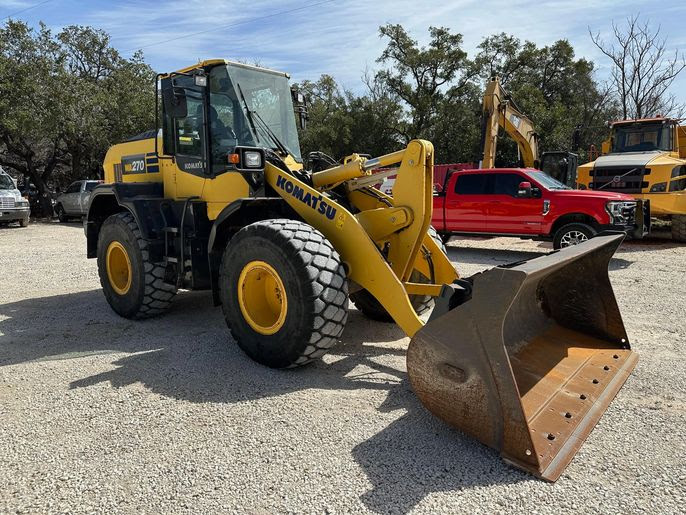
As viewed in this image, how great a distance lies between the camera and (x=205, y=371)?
4.42 m

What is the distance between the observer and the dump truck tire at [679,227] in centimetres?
1227

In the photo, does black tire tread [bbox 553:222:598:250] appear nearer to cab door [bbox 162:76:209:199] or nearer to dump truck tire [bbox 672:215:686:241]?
dump truck tire [bbox 672:215:686:241]

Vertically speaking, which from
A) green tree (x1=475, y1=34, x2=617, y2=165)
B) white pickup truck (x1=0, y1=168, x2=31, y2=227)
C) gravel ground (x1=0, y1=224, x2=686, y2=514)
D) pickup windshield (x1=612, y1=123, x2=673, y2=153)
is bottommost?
gravel ground (x1=0, y1=224, x2=686, y2=514)

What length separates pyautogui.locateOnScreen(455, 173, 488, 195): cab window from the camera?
11.3 metres

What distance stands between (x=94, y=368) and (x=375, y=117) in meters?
26.3

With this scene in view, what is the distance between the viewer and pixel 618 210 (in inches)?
387

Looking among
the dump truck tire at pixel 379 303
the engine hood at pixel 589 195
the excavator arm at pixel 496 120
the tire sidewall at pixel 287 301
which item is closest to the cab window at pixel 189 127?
the tire sidewall at pixel 287 301

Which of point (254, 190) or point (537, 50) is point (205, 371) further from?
point (537, 50)

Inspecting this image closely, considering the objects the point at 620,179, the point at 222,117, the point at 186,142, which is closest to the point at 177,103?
the point at 222,117

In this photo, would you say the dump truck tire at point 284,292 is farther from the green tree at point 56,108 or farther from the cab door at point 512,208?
the green tree at point 56,108

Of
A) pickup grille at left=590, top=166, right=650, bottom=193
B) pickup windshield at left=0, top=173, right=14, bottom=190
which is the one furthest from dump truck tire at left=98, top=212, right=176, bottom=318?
pickup windshield at left=0, top=173, right=14, bottom=190

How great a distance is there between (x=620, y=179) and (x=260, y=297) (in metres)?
11.1

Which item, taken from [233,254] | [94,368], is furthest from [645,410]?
[94,368]

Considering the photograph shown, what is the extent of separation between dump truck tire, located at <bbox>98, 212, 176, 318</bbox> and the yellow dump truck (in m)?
10.0
